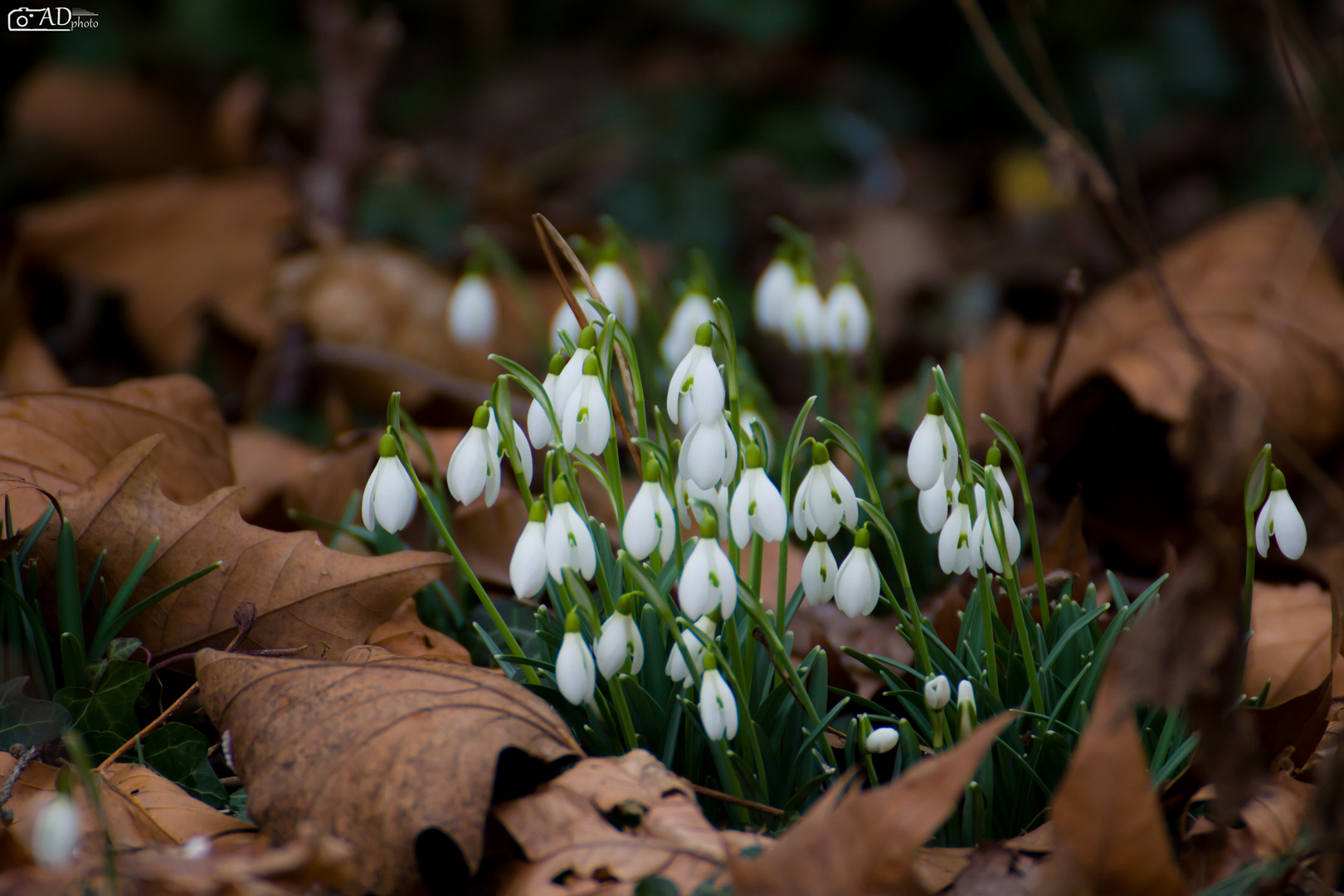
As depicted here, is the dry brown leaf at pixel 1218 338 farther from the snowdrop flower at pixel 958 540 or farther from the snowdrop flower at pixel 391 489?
the snowdrop flower at pixel 391 489

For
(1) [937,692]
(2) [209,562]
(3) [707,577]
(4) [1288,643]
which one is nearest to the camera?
(3) [707,577]

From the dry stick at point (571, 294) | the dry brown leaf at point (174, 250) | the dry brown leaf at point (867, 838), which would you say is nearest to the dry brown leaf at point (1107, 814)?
the dry brown leaf at point (867, 838)

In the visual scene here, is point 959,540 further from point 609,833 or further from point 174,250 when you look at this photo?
point 174,250

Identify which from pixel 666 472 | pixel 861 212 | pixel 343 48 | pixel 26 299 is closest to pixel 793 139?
pixel 861 212

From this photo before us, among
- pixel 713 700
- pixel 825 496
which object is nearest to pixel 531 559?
pixel 713 700

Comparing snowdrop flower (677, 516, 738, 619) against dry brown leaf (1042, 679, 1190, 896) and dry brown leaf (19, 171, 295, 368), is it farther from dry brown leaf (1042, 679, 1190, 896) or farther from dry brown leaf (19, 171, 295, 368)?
dry brown leaf (19, 171, 295, 368)

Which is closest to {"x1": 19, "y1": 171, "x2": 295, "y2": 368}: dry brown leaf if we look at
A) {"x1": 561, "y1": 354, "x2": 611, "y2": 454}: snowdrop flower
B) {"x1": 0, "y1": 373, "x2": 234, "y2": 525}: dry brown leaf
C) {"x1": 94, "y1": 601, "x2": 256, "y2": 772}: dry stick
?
{"x1": 0, "y1": 373, "x2": 234, "y2": 525}: dry brown leaf

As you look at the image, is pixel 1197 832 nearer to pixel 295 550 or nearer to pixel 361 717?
pixel 361 717
